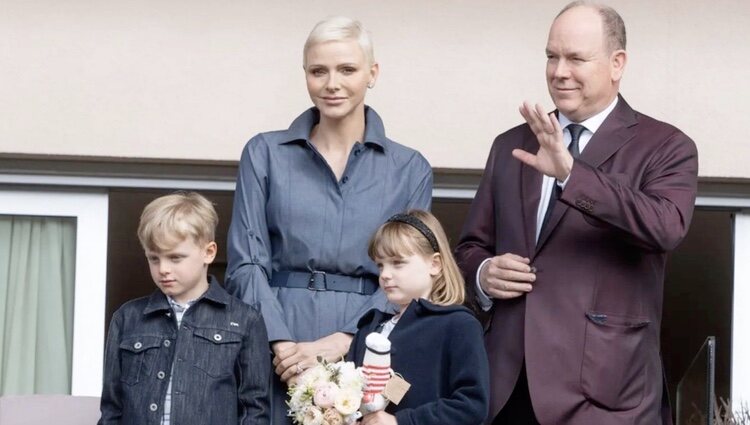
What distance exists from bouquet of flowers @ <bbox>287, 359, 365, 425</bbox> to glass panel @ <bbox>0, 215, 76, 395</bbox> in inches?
83.6

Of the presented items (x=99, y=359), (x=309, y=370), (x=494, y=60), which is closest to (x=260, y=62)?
(x=494, y=60)

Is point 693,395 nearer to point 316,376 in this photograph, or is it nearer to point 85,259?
point 85,259

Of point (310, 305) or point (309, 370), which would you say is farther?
point (310, 305)

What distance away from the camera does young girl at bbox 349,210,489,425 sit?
3.77 meters

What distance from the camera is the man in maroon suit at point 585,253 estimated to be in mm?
3881

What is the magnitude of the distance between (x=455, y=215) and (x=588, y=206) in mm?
3612

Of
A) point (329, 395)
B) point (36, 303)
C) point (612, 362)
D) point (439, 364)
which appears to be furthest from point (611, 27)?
point (36, 303)

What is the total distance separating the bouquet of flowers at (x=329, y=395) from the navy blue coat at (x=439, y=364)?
155 millimetres

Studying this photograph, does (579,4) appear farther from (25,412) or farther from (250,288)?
(25,412)

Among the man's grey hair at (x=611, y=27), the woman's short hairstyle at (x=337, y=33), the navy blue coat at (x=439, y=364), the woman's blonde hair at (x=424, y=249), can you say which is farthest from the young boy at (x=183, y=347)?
the man's grey hair at (x=611, y=27)

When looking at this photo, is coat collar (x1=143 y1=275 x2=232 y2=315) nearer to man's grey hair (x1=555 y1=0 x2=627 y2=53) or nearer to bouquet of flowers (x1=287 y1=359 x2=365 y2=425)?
bouquet of flowers (x1=287 y1=359 x2=365 y2=425)

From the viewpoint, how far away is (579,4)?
4137 mm

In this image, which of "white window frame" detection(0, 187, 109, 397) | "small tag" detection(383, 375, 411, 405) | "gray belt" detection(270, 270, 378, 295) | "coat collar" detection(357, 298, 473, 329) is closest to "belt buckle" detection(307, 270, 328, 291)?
"gray belt" detection(270, 270, 378, 295)

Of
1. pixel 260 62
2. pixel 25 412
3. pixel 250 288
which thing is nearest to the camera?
pixel 250 288
